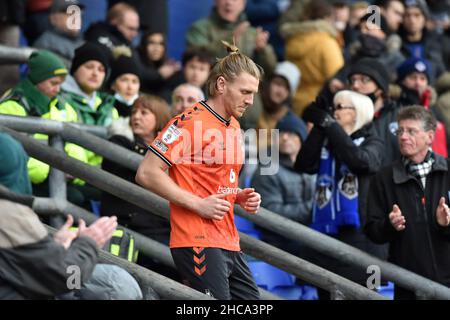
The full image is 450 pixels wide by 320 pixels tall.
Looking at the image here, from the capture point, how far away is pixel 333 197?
914 cm

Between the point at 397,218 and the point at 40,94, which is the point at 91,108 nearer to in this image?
the point at 40,94

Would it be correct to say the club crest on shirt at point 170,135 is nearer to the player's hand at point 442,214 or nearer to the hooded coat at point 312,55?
the player's hand at point 442,214

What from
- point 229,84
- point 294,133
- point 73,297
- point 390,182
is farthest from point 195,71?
point 73,297

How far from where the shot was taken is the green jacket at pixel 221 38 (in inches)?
504

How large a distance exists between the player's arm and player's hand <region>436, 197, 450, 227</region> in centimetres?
199

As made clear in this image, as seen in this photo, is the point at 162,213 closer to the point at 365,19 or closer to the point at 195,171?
the point at 195,171

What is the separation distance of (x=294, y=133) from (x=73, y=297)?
15.3 ft

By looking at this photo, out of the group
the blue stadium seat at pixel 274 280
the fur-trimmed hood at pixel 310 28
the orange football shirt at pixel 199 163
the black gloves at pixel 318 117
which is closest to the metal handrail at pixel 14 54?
the black gloves at pixel 318 117

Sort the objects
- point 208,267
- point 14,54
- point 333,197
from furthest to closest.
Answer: point 14,54, point 333,197, point 208,267

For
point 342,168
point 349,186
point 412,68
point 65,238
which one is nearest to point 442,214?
point 349,186

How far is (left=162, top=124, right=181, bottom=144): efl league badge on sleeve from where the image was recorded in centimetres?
682

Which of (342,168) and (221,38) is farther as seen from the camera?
(221,38)

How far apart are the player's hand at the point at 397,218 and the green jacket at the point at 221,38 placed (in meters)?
4.80

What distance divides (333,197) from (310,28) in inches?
161
